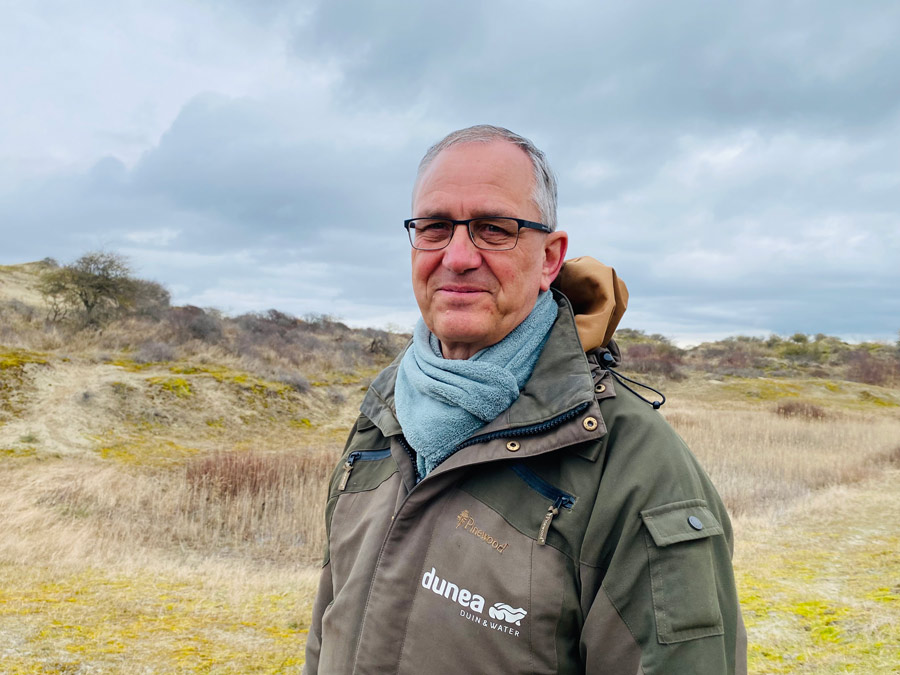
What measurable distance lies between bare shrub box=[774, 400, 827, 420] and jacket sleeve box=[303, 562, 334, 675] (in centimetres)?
2111

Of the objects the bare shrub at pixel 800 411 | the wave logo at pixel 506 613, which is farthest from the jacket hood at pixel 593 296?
the bare shrub at pixel 800 411

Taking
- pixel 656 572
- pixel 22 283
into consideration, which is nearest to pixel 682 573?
pixel 656 572

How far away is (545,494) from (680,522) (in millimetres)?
331

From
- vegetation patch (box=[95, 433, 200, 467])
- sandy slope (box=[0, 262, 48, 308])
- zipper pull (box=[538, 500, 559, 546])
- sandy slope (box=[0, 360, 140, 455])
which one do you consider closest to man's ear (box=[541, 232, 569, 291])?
zipper pull (box=[538, 500, 559, 546])

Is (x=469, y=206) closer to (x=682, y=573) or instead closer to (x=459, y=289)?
(x=459, y=289)

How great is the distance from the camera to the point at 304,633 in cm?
448

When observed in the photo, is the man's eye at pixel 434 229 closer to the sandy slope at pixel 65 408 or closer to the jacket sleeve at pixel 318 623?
the jacket sleeve at pixel 318 623

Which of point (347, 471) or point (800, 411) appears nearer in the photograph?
point (347, 471)

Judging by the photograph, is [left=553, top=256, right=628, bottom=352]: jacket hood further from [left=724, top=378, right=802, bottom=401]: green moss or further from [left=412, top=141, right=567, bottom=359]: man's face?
[left=724, top=378, right=802, bottom=401]: green moss

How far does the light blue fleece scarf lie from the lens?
164cm

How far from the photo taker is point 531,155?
1804mm

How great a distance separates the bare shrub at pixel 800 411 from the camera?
19.8 metres

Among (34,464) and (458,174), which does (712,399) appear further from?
(458,174)

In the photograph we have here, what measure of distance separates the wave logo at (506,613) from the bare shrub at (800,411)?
70.1ft
